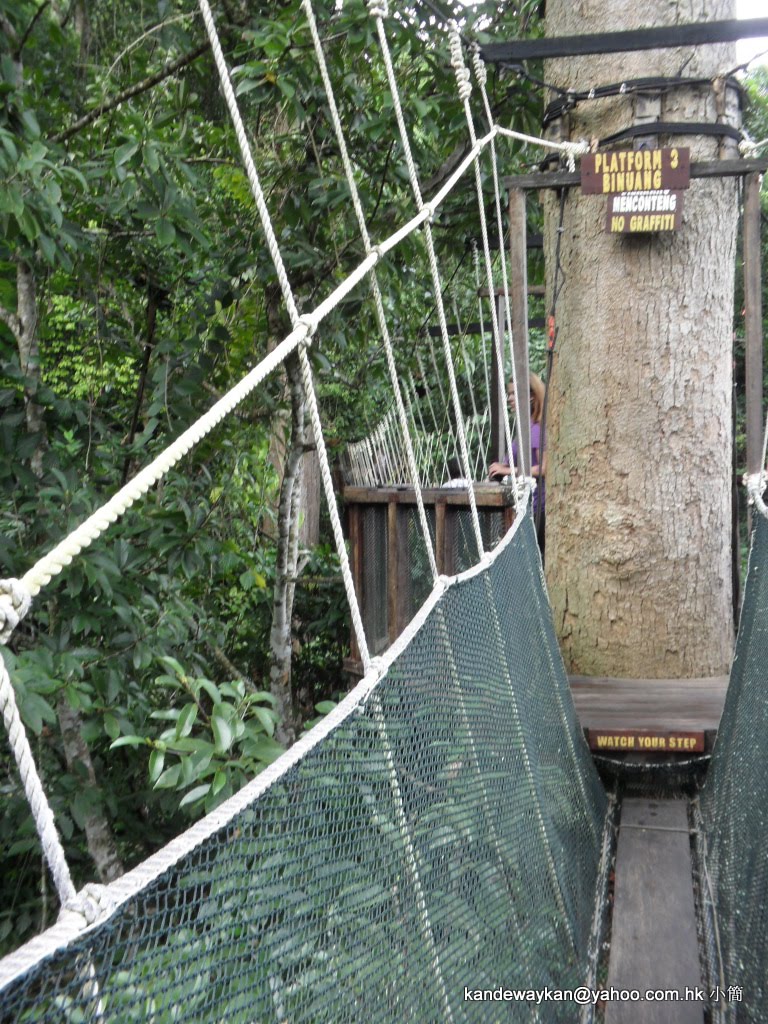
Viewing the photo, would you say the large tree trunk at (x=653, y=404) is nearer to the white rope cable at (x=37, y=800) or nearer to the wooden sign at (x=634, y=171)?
the wooden sign at (x=634, y=171)

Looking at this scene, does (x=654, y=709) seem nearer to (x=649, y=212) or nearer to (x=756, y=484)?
(x=756, y=484)

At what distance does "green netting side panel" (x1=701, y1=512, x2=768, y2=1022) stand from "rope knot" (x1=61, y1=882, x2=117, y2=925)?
1.15 meters

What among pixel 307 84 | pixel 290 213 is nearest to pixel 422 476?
pixel 290 213

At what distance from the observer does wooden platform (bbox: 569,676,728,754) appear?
2523 millimetres

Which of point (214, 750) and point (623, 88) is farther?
point (623, 88)

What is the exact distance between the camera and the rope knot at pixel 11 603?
1.86 feet

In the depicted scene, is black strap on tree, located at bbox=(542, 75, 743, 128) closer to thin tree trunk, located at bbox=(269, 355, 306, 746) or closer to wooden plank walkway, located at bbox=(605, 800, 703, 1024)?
thin tree trunk, located at bbox=(269, 355, 306, 746)

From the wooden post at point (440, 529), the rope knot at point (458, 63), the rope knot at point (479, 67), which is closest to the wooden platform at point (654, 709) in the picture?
the wooden post at point (440, 529)

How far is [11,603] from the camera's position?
58 cm

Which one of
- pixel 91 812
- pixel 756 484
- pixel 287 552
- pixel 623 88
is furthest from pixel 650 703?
pixel 623 88

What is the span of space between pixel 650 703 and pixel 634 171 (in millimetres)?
Result: 1444

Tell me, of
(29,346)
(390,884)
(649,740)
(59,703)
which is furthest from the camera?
(649,740)

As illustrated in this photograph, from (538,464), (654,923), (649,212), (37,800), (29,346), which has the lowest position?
(654,923)

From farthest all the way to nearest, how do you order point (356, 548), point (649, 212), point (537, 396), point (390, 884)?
point (356, 548)
point (537, 396)
point (649, 212)
point (390, 884)
